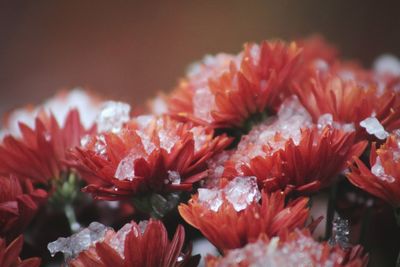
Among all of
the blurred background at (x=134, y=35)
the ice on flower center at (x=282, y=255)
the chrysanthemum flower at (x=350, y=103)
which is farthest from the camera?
the blurred background at (x=134, y=35)

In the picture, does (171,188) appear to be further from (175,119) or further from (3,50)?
(3,50)

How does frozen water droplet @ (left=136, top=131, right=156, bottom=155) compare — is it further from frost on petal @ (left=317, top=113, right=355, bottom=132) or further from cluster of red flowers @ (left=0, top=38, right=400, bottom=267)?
frost on petal @ (left=317, top=113, right=355, bottom=132)

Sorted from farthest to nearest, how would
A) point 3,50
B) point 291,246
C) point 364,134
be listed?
point 3,50, point 364,134, point 291,246

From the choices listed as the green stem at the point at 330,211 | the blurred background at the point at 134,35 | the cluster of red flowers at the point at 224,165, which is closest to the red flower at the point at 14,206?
the cluster of red flowers at the point at 224,165

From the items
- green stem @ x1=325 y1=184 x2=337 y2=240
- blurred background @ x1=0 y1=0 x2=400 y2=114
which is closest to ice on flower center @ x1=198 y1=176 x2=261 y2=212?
green stem @ x1=325 y1=184 x2=337 y2=240

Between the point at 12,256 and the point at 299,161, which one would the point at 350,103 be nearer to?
the point at 299,161

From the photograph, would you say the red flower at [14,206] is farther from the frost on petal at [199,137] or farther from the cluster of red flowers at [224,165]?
the frost on petal at [199,137]

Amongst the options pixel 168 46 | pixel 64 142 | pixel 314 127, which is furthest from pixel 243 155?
pixel 168 46
